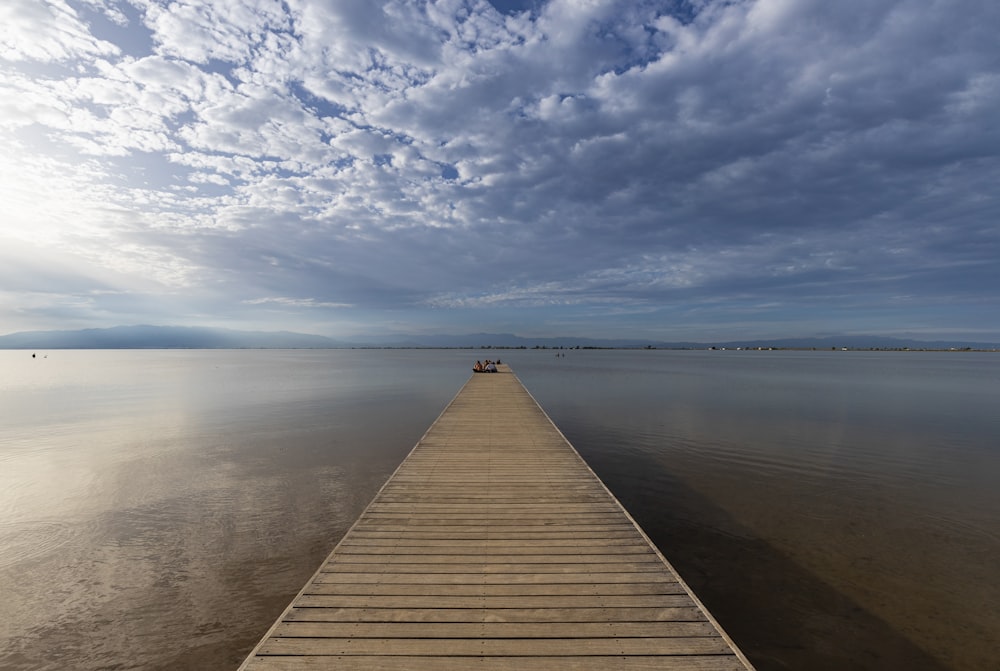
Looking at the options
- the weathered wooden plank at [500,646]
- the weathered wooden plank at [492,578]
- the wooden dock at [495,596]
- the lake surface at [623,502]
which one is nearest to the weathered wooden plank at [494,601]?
A: the wooden dock at [495,596]

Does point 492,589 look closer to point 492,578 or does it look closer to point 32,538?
point 492,578

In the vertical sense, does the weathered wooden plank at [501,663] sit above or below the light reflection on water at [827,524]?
above

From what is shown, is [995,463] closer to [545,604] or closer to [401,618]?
[545,604]

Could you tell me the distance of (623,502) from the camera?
10531mm

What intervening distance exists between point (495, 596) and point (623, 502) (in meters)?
6.56

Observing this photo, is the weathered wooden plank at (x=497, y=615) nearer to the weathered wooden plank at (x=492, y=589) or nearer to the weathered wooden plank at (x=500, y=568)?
the weathered wooden plank at (x=492, y=589)

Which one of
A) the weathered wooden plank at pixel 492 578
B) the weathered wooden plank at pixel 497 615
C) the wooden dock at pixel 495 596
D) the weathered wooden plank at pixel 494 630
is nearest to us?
the wooden dock at pixel 495 596

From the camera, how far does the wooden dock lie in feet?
12.7

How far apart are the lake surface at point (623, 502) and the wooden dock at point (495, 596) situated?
5.69 ft

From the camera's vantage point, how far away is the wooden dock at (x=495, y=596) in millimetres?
3873

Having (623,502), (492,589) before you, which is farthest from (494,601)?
(623,502)

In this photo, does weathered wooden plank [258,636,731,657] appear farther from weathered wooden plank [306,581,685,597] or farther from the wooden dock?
weathered wooden plank [306,581,685,597]

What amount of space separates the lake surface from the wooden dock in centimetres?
173

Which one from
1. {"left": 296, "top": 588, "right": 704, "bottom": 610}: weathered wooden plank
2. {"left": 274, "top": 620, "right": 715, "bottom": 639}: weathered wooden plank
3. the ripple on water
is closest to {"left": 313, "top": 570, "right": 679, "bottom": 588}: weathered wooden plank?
{"left": 296, "top": 588, "right": 704, "bottom": 610}: weathered wooden plank
